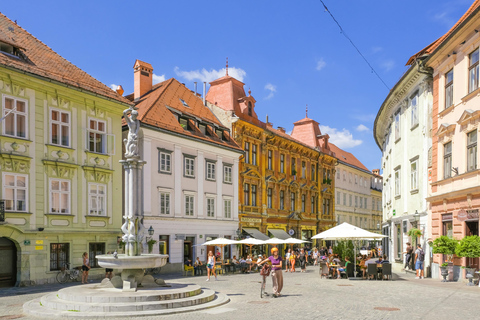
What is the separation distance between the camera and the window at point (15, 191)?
23281 mm

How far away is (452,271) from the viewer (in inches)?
865

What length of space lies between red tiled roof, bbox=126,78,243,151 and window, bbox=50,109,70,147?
5.96 meters

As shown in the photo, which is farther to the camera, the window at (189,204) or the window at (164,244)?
the window at (189,204)

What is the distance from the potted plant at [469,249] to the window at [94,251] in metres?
17.6

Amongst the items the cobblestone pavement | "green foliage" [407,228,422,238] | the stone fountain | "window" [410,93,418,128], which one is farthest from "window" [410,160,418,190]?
the stone fountain

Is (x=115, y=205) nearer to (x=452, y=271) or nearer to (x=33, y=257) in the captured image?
(x=33, y=257)

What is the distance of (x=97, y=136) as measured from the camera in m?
28.2

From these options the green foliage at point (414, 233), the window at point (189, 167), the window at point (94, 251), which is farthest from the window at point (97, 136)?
the green foliage at point (414, 233)

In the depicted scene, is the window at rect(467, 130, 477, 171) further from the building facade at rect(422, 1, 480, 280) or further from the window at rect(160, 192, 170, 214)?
the window at rect(160, 192, 170, 214)

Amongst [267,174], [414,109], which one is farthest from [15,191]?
[267,174]

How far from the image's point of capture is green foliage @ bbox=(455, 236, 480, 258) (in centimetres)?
1950

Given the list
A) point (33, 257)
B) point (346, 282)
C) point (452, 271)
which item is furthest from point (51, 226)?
point (452, 271)

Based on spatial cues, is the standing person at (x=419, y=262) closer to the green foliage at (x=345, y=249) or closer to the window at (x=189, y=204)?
the green foliage at (x=345, y=249)

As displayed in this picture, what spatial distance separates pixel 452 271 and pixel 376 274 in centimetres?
347
